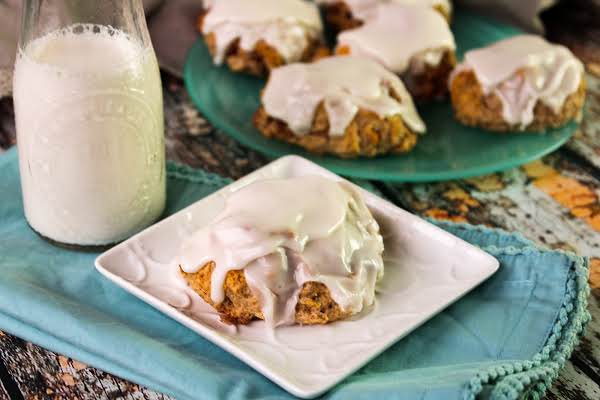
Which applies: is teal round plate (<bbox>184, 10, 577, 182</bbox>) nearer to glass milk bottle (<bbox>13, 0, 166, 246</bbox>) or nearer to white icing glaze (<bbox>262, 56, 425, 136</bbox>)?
white icing glaze (<bbox>262, 56, 425, 136</bbox>)

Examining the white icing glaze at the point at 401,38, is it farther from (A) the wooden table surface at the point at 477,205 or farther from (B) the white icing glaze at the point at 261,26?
(A) the wooden table surface at the point at 477,205

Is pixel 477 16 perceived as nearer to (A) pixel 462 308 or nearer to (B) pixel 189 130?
(B) pixel 189 130

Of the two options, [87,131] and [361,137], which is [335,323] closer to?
[87,131]

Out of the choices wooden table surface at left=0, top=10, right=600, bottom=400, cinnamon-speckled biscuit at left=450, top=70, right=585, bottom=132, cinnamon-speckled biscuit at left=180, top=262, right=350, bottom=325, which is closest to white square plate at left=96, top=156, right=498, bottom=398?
cinnamon-speckled biscuit at left=180, top=262, right=350, bottom=325

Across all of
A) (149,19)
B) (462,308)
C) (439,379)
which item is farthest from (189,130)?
(439,379)

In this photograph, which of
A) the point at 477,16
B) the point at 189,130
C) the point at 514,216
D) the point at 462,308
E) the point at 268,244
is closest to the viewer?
the point at 268,244

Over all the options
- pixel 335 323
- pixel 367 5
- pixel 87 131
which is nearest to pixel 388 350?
pixel 335 323
